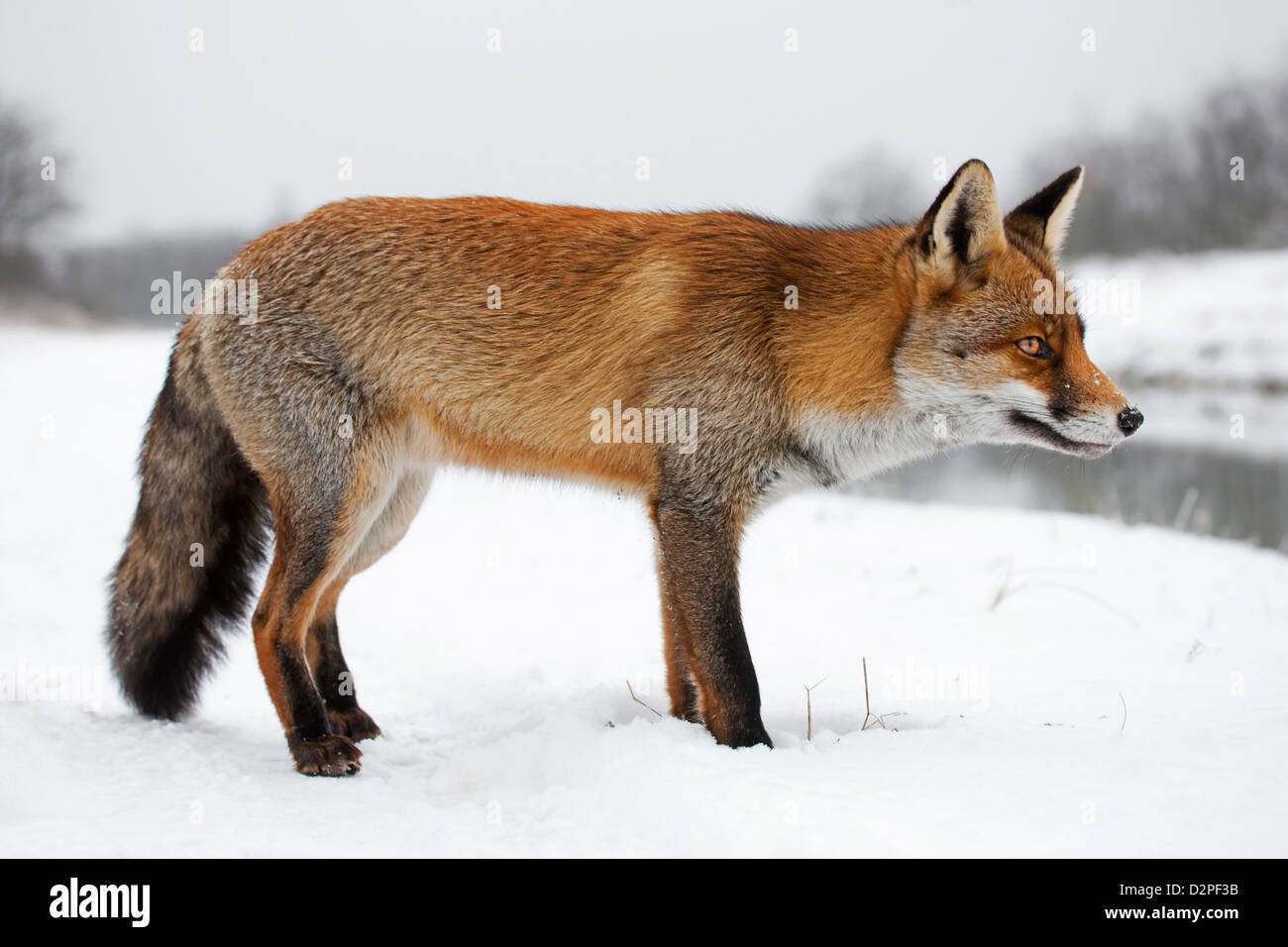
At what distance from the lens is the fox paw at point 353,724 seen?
3.97 meters

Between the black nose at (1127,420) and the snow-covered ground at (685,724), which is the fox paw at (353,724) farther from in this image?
the black nose at (1127,420)

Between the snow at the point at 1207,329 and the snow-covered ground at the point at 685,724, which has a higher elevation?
the snow at the point at 1207,329

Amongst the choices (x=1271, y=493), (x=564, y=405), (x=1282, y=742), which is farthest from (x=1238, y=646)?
(x=1271, y=493)

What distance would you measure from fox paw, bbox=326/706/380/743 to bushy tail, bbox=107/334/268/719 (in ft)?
1.74

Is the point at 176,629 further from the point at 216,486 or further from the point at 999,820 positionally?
the point at 999,820

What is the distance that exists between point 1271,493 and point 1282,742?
731cm

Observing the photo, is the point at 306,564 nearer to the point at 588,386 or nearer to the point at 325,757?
the point at 325,757

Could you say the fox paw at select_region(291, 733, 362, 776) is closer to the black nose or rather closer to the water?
the black nose

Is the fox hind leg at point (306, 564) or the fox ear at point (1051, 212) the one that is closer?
the fox hind leg at point (306, 564)

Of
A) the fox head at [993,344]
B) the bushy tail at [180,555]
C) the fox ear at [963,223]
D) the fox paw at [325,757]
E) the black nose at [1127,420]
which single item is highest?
the fox ear at [963,223]

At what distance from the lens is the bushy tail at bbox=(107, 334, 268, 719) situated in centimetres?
Result: 386

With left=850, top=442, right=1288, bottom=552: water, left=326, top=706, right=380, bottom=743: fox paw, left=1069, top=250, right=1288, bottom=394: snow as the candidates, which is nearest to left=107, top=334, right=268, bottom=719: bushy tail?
left=326, top=706, right=380, bottom=743: fox paw

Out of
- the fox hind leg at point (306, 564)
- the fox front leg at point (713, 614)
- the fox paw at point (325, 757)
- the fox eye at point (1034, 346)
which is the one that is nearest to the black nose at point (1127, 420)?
the fox eye at point (1034, 346)

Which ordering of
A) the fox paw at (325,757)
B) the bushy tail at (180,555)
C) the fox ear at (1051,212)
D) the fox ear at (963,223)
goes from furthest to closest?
the bushy tail at (180,555) < the fox ear at (1051,212) < the fox paw at (325,757) < the fox ear at (963,223)
